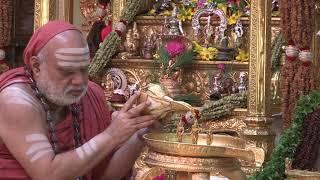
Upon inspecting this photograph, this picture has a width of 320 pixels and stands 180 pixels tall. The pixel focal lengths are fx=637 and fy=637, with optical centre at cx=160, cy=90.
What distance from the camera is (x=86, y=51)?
8.27ft

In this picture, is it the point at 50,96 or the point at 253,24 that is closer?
the point at 50,96

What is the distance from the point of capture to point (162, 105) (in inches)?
92.1

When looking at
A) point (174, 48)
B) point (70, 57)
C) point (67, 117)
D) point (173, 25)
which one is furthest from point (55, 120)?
point (173, 25)

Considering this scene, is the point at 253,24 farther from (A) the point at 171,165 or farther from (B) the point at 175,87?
(A) the point at 171,165

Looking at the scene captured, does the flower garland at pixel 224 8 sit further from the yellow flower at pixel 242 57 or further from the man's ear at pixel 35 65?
the man's ear at pixel 35 65

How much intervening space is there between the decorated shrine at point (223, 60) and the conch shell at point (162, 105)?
1.28 meters

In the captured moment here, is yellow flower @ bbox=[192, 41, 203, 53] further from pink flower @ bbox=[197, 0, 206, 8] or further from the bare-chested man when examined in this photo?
the bare-chested man

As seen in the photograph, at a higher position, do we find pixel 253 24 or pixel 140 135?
pixel 253 24

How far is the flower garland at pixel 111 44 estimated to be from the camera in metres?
6.64

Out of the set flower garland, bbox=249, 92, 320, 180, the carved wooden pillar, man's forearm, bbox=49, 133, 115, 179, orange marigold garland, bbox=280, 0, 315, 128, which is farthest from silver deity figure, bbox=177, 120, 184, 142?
the carved wooden pillar

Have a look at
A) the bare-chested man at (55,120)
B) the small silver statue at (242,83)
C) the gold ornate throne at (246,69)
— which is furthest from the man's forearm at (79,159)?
the small silver statue at (242,83)

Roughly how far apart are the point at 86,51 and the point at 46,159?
46 cm

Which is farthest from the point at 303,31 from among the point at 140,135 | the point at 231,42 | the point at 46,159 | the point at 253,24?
the point at 46,159

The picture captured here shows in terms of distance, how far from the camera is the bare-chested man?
2355mm
